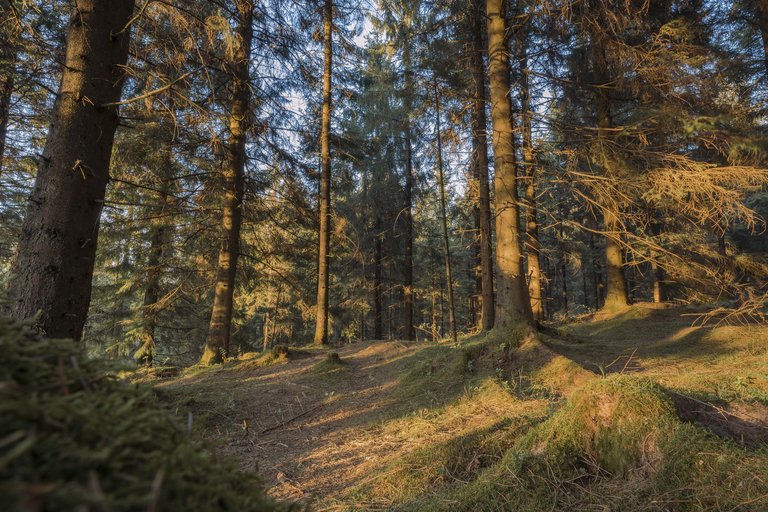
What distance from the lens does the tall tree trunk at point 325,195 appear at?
441 inches

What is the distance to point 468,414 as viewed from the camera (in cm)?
438

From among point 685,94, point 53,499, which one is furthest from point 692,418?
point 685,94

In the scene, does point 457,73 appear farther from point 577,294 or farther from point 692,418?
point 577,294

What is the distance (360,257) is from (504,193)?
16.6ft

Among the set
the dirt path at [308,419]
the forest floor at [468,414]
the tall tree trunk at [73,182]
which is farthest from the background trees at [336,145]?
the dirt path at [308,419]

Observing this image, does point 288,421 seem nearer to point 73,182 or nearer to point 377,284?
point 73,182

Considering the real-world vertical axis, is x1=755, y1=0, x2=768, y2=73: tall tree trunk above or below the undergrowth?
above

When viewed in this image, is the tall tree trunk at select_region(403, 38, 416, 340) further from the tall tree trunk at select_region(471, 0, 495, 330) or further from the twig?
the twig

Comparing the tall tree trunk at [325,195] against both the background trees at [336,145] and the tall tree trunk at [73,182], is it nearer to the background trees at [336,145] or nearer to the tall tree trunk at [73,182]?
the background trees at [336,145]

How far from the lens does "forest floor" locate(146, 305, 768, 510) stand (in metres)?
2.42

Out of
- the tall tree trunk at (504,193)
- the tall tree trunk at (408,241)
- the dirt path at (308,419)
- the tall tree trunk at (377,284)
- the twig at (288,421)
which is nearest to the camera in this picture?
the dirt path at (308,419)

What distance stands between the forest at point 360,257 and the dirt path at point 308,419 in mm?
46

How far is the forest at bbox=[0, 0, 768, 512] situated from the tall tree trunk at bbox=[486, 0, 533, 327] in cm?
4

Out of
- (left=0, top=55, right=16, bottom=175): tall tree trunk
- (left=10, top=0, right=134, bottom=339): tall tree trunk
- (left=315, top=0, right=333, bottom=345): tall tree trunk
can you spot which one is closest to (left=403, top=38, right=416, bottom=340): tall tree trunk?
(left=315, top=0, right=333, bottom=345): tall tree trunk
